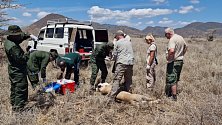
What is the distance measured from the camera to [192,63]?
12750 mm

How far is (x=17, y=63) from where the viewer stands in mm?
5766

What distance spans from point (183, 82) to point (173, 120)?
4.11 meters

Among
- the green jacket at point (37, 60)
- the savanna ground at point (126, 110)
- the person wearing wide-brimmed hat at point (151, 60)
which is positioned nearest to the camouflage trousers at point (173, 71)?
the savanna ground at point (126, 110)

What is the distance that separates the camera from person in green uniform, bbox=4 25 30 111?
567cm

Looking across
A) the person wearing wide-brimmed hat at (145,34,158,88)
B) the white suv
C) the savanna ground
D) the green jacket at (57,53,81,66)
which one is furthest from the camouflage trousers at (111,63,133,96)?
the white suv

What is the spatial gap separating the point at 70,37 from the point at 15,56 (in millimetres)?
6174

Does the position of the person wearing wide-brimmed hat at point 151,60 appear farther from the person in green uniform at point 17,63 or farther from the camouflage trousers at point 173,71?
the person in green uniform at point 17,63

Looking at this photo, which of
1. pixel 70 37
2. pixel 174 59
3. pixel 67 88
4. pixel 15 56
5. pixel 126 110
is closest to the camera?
pixel 15 56

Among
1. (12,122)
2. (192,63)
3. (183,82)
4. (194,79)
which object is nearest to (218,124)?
(12,122)

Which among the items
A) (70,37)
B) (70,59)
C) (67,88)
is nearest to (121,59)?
(67,88)

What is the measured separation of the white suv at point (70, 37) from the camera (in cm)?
1169

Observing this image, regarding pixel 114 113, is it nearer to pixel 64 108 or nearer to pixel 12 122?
pixel 64 108

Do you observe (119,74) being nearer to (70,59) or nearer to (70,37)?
(70,59)

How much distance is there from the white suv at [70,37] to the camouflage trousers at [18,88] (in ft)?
18.4
